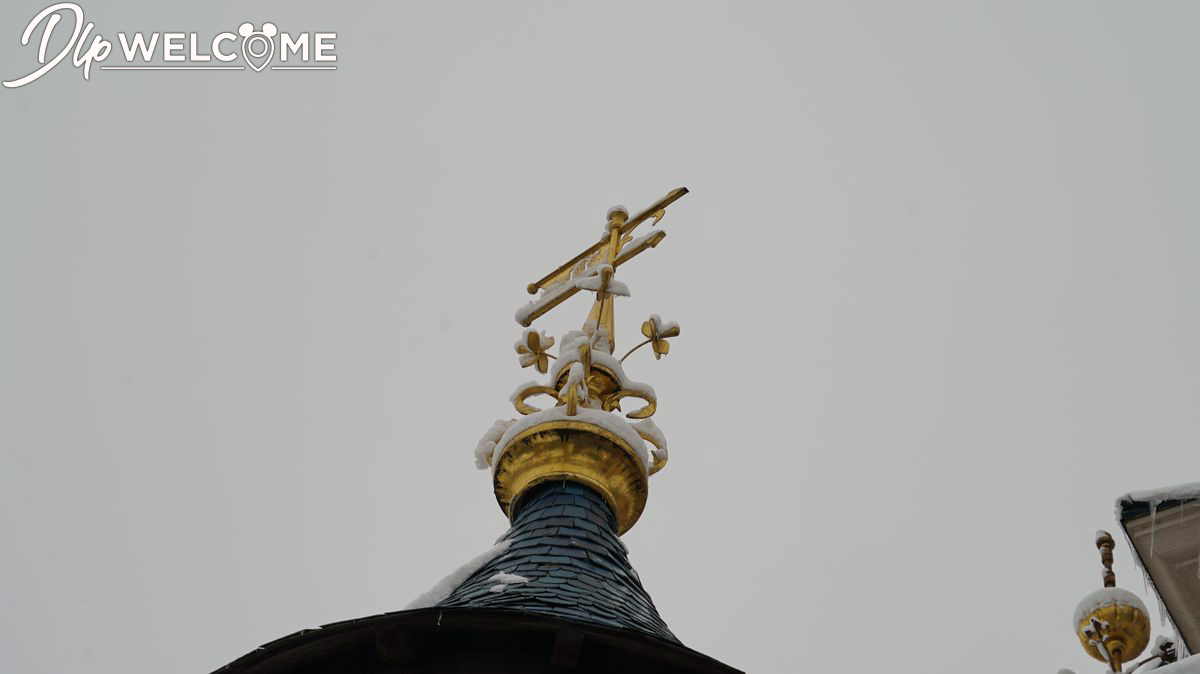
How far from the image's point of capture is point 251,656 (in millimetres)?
8367

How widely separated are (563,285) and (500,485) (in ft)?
8.02

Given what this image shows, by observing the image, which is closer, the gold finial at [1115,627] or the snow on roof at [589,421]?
the gold finial at [1115,627]

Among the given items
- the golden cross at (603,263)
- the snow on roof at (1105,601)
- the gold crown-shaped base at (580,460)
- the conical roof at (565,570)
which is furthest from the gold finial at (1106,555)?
the golden cross at (603,263)

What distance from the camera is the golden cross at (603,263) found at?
48.0 ft

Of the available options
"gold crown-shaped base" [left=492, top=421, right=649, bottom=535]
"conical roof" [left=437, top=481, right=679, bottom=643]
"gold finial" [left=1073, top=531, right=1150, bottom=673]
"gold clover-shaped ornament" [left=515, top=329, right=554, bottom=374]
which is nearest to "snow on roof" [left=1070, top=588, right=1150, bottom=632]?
"gold finial" [left=1073, top=531, right=1150, bottom=673]

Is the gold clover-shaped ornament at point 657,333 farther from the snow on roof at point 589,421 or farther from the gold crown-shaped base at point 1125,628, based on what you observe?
the gold crown-shaped base at point 1125,628

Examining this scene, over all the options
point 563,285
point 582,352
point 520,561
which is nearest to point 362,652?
point 520,561

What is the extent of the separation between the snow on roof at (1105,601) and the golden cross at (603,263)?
552 cm

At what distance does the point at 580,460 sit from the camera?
12.9m

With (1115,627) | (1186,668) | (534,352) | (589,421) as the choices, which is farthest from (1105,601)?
(534,352)

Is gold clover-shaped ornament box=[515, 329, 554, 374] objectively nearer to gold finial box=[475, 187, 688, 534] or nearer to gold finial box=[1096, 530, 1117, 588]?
gold finial box=[475, 187, 688, 534]

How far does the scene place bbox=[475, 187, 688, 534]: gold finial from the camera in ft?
42.2

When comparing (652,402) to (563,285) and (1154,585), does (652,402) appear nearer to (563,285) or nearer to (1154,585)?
(563,285)

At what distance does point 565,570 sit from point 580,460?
1832 mm
